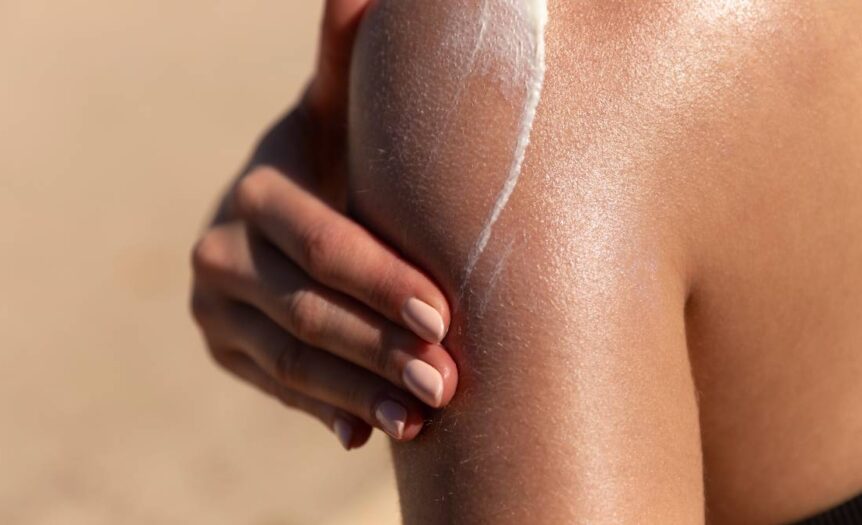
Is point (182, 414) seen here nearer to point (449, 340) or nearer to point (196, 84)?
point (196, 84)

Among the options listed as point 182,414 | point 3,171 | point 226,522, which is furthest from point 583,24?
point 3,171

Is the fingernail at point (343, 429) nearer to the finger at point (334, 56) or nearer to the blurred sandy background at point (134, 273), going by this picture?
the finger at point (334, 56)

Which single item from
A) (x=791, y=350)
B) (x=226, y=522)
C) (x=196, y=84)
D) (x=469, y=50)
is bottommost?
(x=226, y=522)

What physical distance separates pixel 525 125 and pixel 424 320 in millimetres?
189

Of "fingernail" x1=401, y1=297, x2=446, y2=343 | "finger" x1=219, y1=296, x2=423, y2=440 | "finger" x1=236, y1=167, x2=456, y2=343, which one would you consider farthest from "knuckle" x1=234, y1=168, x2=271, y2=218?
"fingernail" x1=401, y1=297, x2=446, y2=343

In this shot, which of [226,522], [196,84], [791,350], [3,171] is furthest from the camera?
[196,84]

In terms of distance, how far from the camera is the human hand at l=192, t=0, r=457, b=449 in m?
1.00

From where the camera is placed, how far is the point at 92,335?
3.01 meters

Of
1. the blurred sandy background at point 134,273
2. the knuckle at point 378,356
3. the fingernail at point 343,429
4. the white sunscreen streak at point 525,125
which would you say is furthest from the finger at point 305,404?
the blurred sandy background at point 134,273

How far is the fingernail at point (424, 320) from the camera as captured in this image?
0.96 m

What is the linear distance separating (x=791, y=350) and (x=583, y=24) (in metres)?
0.38

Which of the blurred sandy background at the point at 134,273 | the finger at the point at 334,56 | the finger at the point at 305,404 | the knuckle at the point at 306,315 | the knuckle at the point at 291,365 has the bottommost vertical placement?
the blurred sandy background at the point at 134,273

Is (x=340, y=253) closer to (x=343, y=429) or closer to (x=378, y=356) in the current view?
(x=378, y=356)

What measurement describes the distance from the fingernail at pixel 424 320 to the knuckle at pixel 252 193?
36 centimetres
